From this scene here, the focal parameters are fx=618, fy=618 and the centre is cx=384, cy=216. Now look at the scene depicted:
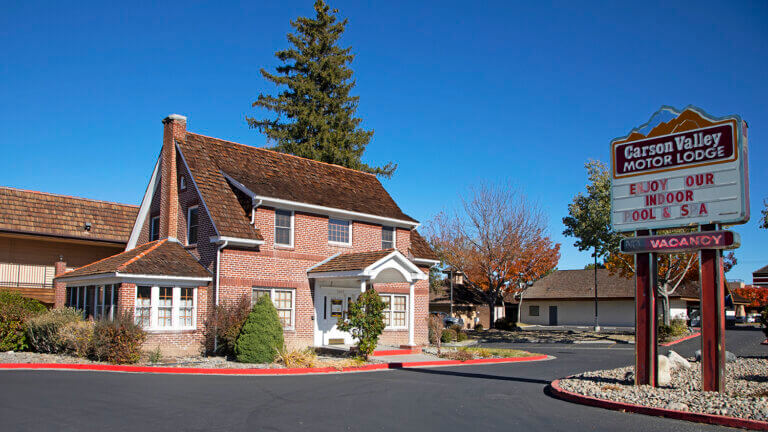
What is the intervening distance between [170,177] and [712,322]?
20.1m

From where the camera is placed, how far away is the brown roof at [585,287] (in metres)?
59.2

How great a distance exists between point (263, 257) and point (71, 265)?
1332 cm

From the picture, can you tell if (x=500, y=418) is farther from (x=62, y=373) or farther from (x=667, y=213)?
(x=62, y=373)

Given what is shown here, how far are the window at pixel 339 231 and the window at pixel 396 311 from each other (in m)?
3.12

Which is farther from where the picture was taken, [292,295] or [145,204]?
[145,204]

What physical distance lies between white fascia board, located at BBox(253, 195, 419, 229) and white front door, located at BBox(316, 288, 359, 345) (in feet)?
10.5

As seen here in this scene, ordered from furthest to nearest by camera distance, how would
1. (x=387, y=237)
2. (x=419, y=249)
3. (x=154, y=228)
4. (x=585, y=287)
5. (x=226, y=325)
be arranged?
(x=585, y=287) < (x=419, y=249) < (x=387, y=237) < (x=154, y=228) < (x=226, y=325)

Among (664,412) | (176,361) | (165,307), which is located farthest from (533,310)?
(664,412)

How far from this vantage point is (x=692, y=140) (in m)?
14.2

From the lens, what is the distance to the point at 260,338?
19.3 meters

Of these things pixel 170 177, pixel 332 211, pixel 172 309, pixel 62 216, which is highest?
pixel 170 177

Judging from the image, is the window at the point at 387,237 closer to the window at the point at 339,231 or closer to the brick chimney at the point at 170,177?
the window at the point at 339,231

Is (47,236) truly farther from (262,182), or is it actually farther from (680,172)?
(680,172)

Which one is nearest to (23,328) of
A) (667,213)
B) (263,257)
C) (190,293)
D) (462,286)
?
(190,293)
